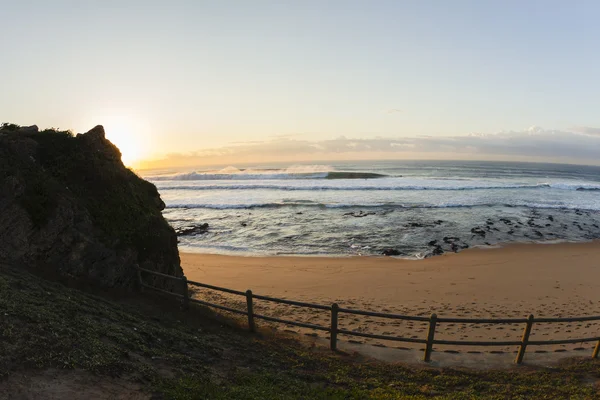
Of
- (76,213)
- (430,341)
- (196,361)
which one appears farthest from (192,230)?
(430,341)

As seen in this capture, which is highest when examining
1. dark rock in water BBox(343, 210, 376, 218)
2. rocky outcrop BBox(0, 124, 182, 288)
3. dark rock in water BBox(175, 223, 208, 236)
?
rocky outcrop BBox(0, 124, 182, 288)

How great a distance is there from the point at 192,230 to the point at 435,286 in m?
16.3

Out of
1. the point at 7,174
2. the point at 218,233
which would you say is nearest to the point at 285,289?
the point at 7,174

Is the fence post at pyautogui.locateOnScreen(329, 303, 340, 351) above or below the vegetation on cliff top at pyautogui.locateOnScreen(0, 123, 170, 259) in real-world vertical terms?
below

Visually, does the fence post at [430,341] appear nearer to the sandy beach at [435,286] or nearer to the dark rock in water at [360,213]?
the sandy beach at [435,286]

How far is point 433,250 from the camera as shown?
60.4 feet

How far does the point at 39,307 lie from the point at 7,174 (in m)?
4.59

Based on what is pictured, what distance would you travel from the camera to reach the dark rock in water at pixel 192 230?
22692mm

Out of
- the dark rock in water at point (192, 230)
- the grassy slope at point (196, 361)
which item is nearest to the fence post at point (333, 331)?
the grassy slope at point (196, 361)

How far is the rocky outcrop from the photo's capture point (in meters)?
8.20

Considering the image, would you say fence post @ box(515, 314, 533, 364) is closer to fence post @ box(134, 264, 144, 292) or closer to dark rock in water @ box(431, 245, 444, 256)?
A: fence post @ box(134, 264, 144, 292)

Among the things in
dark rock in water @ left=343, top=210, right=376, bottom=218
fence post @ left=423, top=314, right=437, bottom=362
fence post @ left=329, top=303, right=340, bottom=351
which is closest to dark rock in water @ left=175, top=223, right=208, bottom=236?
dark rock in water @ left=343, top=210, right=376, bottom=218

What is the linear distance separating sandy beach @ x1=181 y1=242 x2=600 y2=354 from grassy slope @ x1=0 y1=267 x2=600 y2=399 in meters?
1.84

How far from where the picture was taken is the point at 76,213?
8992 millimetres
